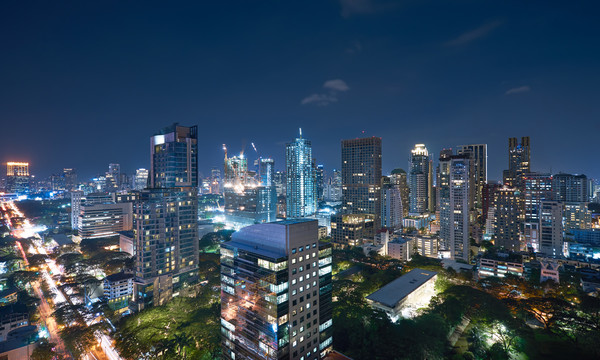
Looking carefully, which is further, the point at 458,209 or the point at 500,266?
the point at 458,209

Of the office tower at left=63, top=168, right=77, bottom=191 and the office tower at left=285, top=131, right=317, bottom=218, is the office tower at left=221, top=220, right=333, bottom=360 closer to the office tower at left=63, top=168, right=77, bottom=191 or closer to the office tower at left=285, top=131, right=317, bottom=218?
the office tower at left=285, top=131, right=317, bottom=218

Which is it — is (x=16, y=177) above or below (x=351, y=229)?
above

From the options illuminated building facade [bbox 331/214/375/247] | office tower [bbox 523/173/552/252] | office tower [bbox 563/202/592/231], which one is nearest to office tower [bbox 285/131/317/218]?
illuminated building facade [bbox 331/214/375/247]

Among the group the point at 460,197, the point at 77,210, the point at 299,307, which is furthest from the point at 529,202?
the point at 77,210

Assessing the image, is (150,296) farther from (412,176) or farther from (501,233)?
(412,176)

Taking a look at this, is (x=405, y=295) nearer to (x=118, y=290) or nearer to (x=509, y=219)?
(x=118, y=290)

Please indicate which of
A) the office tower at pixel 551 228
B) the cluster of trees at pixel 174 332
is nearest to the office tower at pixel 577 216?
the office tower at pixel 551 228

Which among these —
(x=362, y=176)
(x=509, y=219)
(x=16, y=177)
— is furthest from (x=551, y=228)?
(x=16, y=177)
